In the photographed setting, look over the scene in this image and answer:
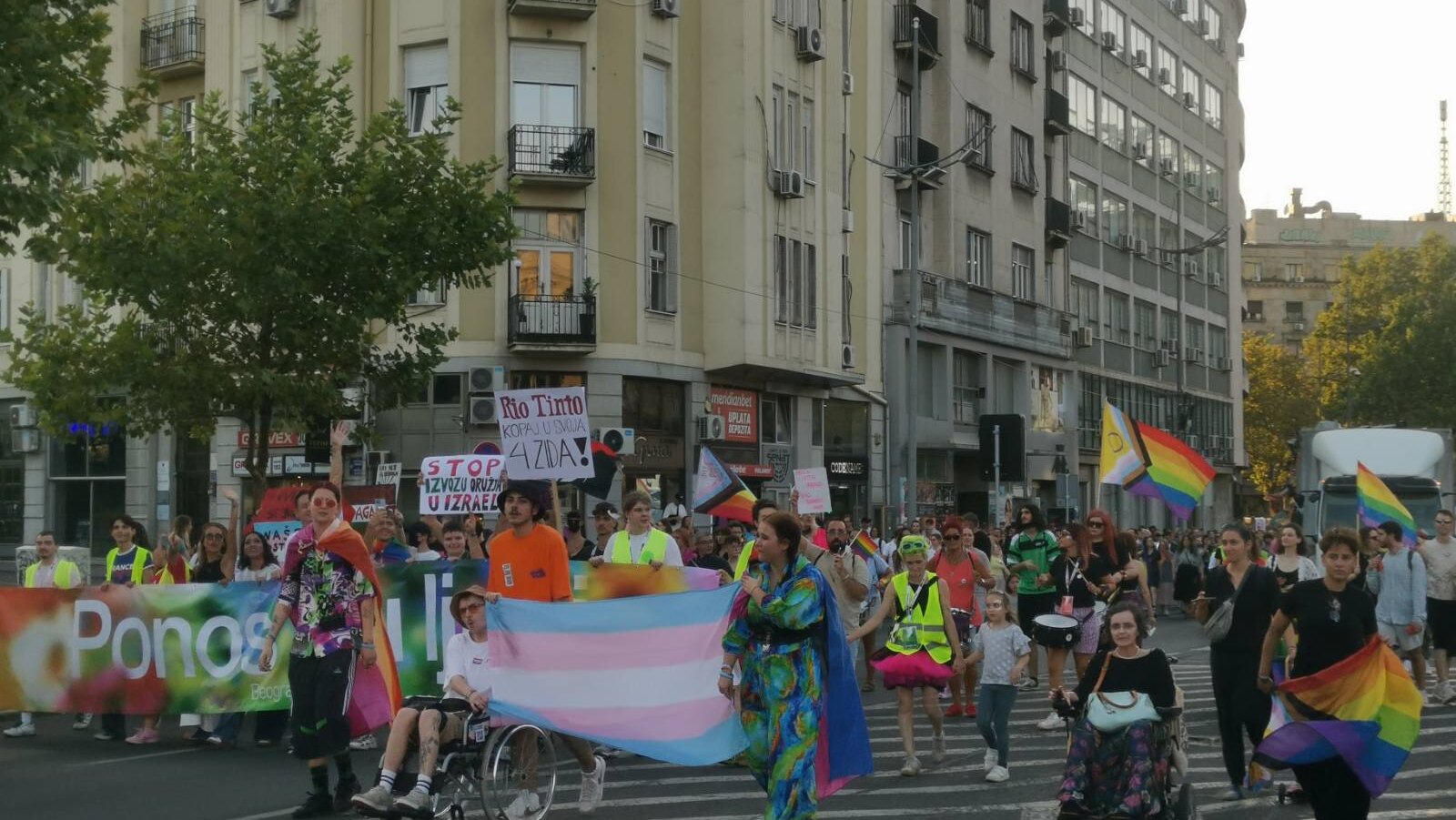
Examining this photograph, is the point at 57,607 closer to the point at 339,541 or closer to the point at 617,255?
the point at 339,541

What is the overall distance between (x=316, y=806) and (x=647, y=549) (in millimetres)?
4744

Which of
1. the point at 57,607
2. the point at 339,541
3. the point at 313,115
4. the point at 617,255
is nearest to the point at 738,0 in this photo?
the point at 617,255

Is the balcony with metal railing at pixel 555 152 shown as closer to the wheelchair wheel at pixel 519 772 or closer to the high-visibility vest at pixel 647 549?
the high-visibility vest at pixel 647 549

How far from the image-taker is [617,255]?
110 ft

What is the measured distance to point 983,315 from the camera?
48.7 meters

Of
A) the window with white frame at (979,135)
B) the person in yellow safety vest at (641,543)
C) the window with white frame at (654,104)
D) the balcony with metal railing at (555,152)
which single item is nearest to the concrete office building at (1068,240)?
the window with white frame at (979,135)

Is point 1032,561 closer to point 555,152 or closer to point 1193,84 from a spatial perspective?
point 555,152

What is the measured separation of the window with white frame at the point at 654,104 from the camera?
112ft

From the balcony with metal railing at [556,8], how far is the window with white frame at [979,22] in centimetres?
1739

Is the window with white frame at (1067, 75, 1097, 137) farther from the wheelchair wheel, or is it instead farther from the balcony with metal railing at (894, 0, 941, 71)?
the wheelchair wheel

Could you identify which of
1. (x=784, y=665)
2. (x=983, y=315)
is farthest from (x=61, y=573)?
(x=983, y=315)

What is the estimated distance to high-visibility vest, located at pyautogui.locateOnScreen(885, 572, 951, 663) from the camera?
13375 millimetres

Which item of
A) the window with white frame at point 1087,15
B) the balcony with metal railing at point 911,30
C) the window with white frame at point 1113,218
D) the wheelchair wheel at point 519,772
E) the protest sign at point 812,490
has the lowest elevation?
the wheelchair wheel at point 519,772

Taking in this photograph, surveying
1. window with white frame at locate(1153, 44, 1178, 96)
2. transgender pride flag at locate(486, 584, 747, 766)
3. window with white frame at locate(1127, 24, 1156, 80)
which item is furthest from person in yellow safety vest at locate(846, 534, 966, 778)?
window with white frame at locate(1153, 44, 1178, 96)
